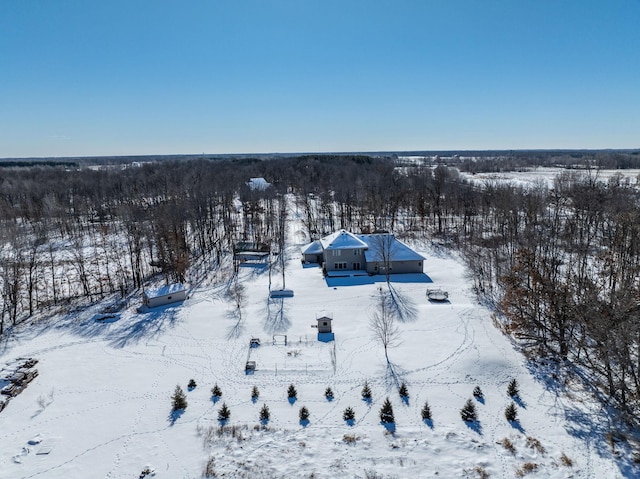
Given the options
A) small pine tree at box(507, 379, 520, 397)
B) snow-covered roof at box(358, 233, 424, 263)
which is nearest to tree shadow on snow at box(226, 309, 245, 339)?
snow-covered roof at box(358, 233, 424, 263)

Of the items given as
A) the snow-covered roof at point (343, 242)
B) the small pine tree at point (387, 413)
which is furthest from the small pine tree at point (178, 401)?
the snow-covered roof at point (343, 242)

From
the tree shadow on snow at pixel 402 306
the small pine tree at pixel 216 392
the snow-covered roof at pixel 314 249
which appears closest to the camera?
the small pine tree at pixel 216 392

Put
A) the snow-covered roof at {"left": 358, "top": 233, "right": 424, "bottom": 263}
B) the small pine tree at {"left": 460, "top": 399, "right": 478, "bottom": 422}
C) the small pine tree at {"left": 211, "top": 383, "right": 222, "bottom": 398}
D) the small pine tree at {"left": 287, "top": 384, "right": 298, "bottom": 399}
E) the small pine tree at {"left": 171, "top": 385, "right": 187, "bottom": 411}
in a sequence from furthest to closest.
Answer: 1. the snow-covered roof at {"left": 358, "top": 233, "right": 424, "bottom": 263}
2. the small pine tree at {"left": 211, "top": 383, "right": 222, "bottom": 398}
3. the small pine tree at {"left": 287, "top": 384, "right": 298, "bottom": 399}
4. the small pine tree at {"left": 171, "top": 385, "right": 187, "bottom": 411}
5. the small pine tree at {"left": 460, "top": 399, "right": 478, "bottom": 422}

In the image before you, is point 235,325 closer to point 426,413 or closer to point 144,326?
point 144,326

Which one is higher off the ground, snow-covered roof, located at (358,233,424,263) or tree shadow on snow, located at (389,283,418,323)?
snow-covered roof, located at (358,233,424,263)

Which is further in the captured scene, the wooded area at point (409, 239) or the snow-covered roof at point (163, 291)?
the snow-covered roof at point (163, 291)

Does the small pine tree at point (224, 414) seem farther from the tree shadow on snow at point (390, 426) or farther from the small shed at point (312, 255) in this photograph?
the small shed at point (312, 255)

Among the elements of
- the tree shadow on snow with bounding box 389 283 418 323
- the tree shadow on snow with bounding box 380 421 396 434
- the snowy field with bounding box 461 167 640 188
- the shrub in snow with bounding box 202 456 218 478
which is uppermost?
the snowy field with bounding box 461 167 640 188

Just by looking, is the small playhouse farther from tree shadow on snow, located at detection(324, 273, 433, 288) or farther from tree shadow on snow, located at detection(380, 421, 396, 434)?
tree shadow on snow, located at detection(324, 273, 433, 288)
